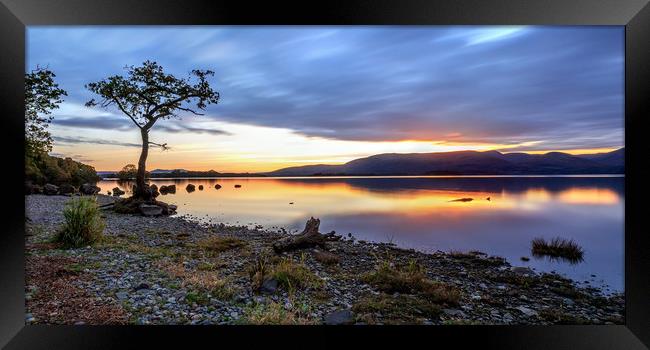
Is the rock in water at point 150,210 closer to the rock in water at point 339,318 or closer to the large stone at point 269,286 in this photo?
the large stone at point 269,286

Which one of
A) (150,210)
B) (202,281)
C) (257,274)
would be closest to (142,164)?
(150,210)

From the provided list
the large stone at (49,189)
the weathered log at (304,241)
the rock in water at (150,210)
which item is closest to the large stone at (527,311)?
the weathered log at (304,241)

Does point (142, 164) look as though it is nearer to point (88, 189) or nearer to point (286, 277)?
point (88, 189)

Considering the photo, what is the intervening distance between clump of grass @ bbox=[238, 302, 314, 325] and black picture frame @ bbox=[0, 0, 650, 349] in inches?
2.9

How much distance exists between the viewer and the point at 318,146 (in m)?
6.46

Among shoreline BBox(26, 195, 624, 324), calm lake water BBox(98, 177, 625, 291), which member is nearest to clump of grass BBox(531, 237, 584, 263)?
calm lake water BBox(98, 177, 625, 291)

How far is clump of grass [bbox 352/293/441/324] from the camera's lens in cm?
A: 279

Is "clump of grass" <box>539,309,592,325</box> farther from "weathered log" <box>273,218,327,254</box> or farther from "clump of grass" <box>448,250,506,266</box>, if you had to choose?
"weathered log" <box>273,218,327,254</box>

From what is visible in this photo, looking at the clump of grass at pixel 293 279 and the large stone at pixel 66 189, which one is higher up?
the large stone at pixel 66 189

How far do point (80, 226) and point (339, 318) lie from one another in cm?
439

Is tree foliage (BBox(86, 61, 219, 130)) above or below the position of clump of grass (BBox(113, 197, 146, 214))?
above

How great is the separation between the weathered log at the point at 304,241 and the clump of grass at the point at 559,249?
4.59 metres

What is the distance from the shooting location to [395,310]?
290 cm

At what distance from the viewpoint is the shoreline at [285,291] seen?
274cm
